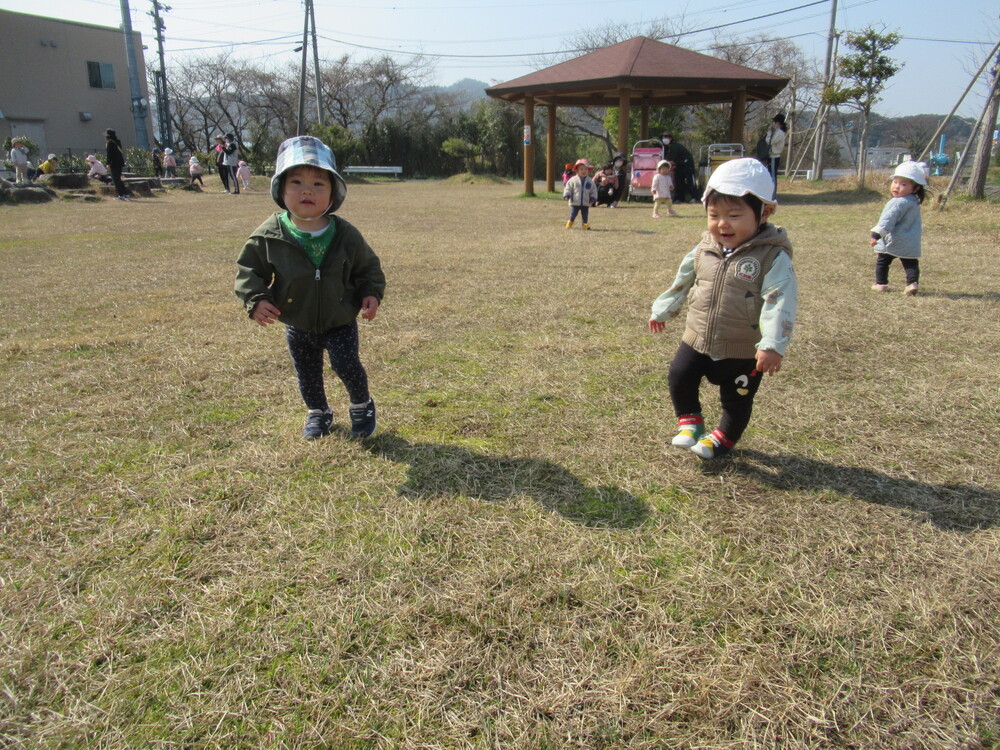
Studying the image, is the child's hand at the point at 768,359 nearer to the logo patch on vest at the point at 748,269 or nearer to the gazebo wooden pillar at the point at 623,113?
the logo patch on vest at the point at 748,269

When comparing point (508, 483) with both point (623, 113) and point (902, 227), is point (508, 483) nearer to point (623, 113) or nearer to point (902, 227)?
point (902, 227)

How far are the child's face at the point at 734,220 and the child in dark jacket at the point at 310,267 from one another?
1238 mm

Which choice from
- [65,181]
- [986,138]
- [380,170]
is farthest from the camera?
[380,170]

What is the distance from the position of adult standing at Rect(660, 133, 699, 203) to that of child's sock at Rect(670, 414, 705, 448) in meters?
14.0

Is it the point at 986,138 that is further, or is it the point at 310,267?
the point at 986,138

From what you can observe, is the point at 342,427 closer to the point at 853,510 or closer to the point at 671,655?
the point at 671,655

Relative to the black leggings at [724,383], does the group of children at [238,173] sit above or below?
above

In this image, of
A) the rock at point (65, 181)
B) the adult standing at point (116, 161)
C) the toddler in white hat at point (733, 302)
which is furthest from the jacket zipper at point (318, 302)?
the rock at point (65, 181)

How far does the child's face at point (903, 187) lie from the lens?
16.7ft

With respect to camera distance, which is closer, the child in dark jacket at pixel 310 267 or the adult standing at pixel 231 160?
the child in dark jacket at pixel 310 267

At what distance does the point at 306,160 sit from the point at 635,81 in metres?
13.6

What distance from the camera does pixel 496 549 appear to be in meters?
1.92

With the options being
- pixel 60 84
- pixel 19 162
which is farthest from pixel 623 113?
pixel 60 84

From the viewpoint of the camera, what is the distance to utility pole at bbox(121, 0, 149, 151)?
28802 mm
